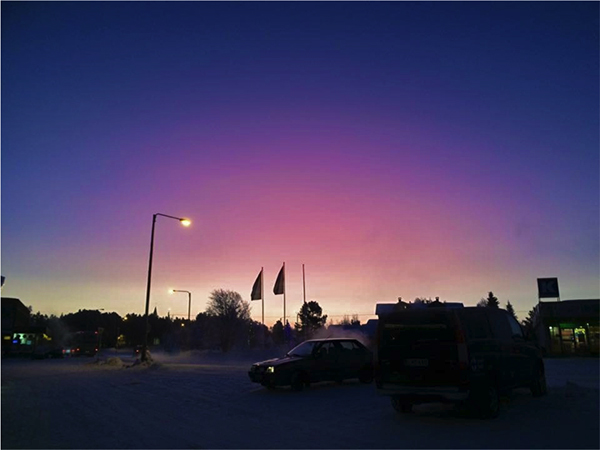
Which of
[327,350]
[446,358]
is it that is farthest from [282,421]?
[327,350]

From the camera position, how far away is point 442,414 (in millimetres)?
9500

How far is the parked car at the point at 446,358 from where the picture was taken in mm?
8523

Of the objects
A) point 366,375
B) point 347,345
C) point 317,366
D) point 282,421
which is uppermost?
point 347,345

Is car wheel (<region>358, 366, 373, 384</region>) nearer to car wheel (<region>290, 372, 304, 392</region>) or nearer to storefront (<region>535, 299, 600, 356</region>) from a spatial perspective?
car wheel (<region>290, 372, 304, 392</region>)

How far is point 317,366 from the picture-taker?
1459 centimetres

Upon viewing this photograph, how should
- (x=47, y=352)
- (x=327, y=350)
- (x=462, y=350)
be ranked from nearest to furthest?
(x=462, y=350) → (x=327, y=350) → (x=47, y=352)

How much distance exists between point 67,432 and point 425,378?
22.1 feet

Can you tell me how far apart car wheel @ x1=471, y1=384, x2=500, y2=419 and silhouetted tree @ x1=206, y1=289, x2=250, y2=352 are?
56259 millimetres

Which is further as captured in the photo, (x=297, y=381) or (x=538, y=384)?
(x=297, y=381)

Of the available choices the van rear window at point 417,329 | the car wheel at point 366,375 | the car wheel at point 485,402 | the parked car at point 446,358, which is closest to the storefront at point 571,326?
the car wheel at point 366,375

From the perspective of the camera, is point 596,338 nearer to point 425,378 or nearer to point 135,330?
point 425,378

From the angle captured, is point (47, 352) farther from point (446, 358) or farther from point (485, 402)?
point (485, 402)

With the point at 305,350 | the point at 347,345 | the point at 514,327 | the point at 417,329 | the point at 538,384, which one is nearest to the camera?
the point at 417,329

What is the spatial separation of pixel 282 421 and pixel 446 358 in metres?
3.48
